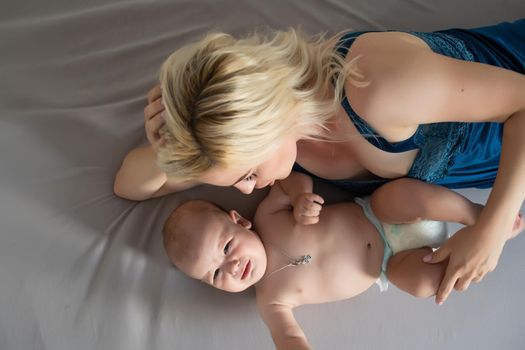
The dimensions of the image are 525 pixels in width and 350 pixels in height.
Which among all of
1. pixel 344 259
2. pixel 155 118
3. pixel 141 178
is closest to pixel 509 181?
pixel 344 259

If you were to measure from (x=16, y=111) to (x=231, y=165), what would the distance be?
74cm

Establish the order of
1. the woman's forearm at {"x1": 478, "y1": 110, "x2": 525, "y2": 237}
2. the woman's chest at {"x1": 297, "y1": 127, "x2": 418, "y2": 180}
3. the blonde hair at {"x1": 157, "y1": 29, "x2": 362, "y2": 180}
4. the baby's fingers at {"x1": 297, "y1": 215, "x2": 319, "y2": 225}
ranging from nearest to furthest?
the blonde hair at {"x1": 157, "y1": 29, "x2": 362, "y2": 180} < the woman's forearm at {"x1": 478, "y1": 110, "x2": 525, "y2": 237} < the woman's chest at {"x1": 297, "y1": 127, "x2": 418, "y2": 180} < the baby's fingers at {"x1": 297, "y1": 215, "x2": 319, "y2": 225}

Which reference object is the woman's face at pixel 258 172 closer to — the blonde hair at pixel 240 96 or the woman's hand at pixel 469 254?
the blonde hair at pixel 240 96

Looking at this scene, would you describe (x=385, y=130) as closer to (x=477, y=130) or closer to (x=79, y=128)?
(x=477, y=130)

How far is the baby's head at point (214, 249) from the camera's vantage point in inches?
43.3

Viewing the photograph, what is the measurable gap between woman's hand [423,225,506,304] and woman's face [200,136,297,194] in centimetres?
38

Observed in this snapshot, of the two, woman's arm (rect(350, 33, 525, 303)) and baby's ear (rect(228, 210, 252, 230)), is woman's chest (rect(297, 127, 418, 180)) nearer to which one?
woman's arm (rect(350, 33, 525, 303))

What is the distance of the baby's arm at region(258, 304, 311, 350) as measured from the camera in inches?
42.0

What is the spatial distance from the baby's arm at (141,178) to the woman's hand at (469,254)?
0.63 metres

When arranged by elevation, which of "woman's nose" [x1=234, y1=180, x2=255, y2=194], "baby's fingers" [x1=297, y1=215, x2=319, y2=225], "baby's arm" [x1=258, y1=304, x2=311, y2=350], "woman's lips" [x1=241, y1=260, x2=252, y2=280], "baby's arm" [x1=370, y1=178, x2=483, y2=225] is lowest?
"baby's arm" [x1=258, y1=304, x2=311, y2=350]

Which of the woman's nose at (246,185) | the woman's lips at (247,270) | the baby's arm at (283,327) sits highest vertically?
the woman's nose at (246,185)

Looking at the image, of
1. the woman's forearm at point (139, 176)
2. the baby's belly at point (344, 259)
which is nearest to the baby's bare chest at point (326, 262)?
the baby's belly at point (344, 259)

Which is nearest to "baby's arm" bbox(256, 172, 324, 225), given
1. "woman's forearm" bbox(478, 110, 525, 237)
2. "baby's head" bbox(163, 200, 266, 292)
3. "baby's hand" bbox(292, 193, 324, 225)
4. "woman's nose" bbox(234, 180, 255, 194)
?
"baby's hand" bbox(292, 193, 324, 225)

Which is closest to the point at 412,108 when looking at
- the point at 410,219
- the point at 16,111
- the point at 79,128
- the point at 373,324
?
the point at 410,219
